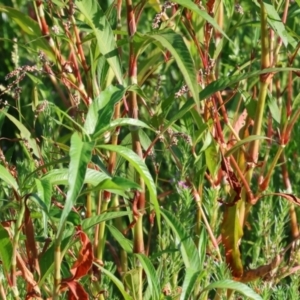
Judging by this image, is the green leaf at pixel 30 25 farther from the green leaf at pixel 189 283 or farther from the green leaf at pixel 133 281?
the green leaf at pixel 189 283

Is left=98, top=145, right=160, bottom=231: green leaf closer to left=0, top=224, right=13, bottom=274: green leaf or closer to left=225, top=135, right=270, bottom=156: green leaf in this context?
left=0, top=224, right=13, bottom=274: green leaf

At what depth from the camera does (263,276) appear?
6.44 ft

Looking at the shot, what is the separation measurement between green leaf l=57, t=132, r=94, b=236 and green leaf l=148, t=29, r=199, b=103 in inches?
8.0

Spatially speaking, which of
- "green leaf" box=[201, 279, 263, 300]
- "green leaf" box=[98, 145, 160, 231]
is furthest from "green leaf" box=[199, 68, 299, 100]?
"green leaf" box=[201, 279, 263, 300]

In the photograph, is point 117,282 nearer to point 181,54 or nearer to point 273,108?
point 181,54

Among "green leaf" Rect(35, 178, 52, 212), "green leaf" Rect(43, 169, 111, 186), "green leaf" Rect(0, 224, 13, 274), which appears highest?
"green leaf" Rect(35, 178, 52, 212)

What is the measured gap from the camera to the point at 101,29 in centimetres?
166

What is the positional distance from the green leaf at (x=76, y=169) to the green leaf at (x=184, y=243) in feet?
1.08

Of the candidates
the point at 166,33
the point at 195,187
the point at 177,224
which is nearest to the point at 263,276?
the point at 195,187

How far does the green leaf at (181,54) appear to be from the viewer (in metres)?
1.41

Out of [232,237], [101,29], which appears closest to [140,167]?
[101,29]

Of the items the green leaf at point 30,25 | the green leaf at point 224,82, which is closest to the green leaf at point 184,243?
the green leaf at point 224,82

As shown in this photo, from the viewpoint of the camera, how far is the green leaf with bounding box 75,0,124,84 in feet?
5.40

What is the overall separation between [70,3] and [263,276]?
78 cm
